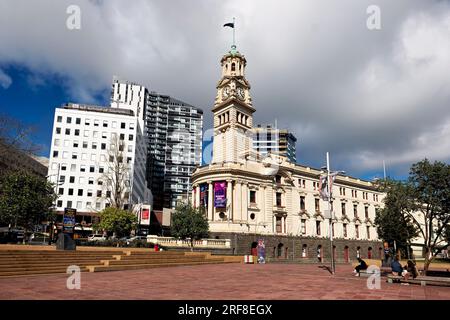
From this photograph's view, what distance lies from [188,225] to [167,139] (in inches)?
3674

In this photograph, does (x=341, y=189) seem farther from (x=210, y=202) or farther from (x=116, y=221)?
(x=116, y=221)

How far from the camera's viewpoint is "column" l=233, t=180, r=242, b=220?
4728 cm

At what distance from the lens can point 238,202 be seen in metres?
47.8

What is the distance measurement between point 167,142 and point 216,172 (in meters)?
82.5

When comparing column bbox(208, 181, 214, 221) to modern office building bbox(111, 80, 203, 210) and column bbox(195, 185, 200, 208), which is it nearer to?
column bbox(195, 185, 200, 208)

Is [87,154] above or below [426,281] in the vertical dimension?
above

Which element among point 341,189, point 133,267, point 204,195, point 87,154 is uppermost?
point 87,154

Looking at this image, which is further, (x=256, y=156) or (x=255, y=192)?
(x=256, y=156)

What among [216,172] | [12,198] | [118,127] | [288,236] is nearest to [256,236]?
[288,236]

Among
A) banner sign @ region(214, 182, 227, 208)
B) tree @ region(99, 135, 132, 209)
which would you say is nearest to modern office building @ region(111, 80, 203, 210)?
tree @ region(99, 135, 132, 209)

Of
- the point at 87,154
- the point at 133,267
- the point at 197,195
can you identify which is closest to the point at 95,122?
the point at 87,154
